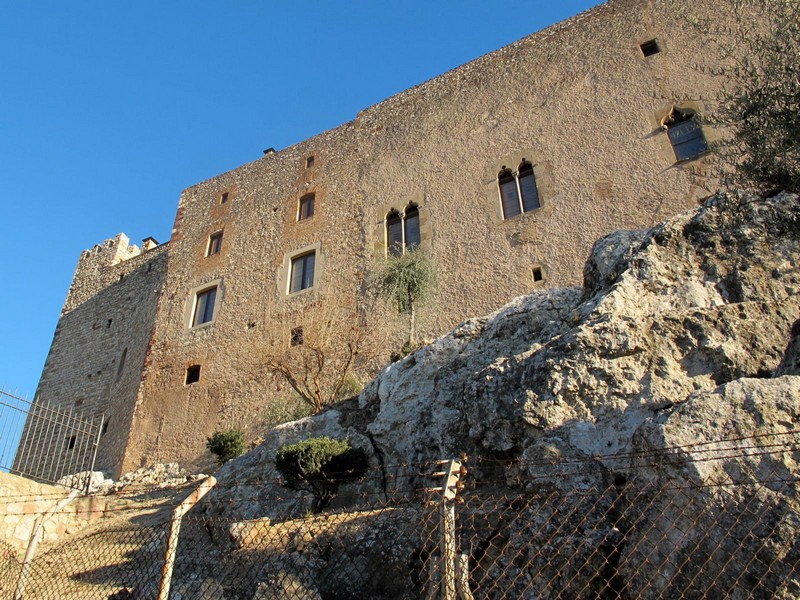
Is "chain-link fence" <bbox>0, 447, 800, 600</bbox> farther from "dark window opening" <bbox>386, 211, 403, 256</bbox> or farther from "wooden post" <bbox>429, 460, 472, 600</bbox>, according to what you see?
"dark window opening" <bbox>386, 211, 403, 256</bbox>

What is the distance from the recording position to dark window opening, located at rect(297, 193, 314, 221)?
57.2 feet

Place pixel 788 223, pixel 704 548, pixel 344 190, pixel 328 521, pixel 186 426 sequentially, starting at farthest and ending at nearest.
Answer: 1. pixel 344 190
2. pixel 186 426
3. pixel 788 223
4. pixel 328 521
5. pixel 704 548

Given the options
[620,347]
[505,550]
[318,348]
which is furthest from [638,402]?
[318,348]

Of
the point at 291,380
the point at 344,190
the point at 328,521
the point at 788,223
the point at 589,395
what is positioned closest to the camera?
the point at 589,395

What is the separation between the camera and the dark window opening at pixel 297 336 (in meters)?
15.0

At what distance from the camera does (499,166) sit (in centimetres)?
1468

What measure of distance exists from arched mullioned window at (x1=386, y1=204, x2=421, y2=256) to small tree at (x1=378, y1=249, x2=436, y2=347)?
1228 millimetres

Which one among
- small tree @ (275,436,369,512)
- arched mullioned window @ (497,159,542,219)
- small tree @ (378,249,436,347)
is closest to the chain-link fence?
small tree @ (275,436,369,512)

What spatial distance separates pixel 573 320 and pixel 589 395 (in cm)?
131

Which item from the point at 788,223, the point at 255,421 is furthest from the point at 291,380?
the point at 788,223

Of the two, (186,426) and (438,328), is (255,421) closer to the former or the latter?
(186,426)

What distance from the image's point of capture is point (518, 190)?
14227mm

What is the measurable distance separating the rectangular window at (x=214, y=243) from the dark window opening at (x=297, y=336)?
176 inches

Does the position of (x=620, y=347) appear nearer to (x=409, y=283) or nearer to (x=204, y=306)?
(x=409, y=283)
